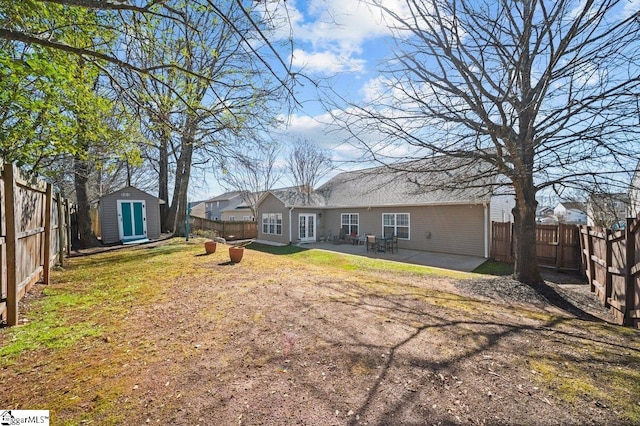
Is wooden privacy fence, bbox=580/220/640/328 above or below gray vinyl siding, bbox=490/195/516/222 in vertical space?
below

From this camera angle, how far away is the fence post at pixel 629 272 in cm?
447

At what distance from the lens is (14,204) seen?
11.3 feet

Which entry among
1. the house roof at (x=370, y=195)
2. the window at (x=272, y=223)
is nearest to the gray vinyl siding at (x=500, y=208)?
the house roof at (x=370, y=195)

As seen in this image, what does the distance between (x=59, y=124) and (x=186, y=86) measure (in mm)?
3078

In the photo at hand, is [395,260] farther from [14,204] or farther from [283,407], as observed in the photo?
[14,204]

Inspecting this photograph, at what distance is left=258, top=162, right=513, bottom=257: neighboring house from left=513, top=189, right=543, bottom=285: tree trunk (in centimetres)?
249

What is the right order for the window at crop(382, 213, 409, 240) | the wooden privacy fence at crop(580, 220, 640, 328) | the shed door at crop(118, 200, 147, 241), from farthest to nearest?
the window at crop(382, 213, 409, 240) < the shed door at crop(118, 200, 147, 241) < the wooden privacy fence at crop(580, 220, 640, 328)

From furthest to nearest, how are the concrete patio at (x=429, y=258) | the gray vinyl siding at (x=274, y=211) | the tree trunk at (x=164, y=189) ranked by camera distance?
the gray vinyl siding at (x=274, y=211), the tree trunk at (x=164, y=189), the concrete patio at (x=429, y=258)

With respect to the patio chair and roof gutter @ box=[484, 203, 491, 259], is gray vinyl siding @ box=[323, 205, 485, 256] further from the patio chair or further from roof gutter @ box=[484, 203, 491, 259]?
the patio chair

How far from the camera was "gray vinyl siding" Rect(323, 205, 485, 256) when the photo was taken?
12445 millimetres

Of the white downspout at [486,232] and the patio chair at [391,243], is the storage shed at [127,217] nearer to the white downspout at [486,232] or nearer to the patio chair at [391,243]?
the patio chair at [391,243]

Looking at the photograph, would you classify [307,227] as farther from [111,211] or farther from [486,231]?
[111,211]

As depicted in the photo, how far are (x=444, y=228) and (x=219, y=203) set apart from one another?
44.9m

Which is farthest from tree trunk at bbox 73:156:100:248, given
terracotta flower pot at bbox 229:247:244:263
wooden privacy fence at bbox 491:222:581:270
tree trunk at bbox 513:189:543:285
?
wooden privacy fence at bbox 491:222:581:270
